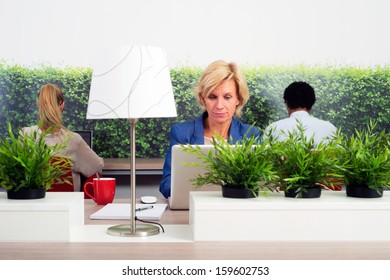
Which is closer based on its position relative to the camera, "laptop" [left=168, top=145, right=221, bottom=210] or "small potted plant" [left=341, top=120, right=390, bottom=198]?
"small potted plant" [left=341, top=120, right=390, bottom=198]

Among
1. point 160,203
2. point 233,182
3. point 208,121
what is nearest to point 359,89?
point 208,121

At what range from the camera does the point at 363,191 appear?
1.83 m

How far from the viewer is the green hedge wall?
5660mm

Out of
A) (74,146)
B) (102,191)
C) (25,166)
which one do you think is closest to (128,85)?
(25,166)

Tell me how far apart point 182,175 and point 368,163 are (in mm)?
776

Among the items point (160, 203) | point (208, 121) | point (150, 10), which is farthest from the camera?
point (150, 10)

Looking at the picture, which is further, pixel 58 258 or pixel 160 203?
pixel 160 203

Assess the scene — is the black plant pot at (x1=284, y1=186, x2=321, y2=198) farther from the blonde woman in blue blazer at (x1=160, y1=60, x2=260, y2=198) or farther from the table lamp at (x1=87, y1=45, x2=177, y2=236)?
the blonde woman in blue blazer at (x1=160, y1=60, x2=260, y2=198)

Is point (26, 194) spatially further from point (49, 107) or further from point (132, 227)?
point (49, 107)

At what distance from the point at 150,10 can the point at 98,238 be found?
414 centimetres

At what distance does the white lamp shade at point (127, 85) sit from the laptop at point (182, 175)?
0.42 metres

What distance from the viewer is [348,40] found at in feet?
18.6

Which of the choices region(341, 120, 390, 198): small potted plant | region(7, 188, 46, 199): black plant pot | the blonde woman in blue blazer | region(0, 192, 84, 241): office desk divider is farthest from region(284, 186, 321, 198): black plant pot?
the blonde woman in blue blazer
